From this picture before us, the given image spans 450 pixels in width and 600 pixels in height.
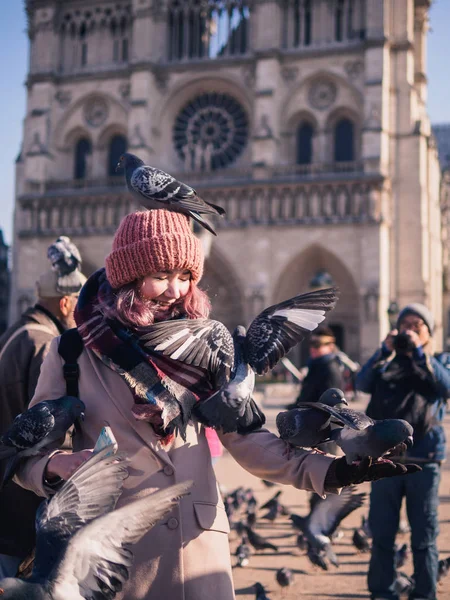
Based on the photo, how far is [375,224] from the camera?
1088 inches

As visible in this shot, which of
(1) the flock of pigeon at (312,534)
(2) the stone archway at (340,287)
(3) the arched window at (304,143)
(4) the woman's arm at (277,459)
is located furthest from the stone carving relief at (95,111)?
(4) the woman's arm at (277,459)

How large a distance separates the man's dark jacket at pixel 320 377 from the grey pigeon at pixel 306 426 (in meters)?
3.90

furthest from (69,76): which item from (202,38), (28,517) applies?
(28,517)

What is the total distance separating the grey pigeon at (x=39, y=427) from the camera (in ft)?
6.65

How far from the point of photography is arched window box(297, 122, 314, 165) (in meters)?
30.2

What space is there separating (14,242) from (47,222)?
2138 mm

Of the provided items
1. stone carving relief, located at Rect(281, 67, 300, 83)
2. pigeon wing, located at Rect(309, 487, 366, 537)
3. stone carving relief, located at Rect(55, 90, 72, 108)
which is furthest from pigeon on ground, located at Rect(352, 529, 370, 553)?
stone carving relief, located at Rect(55, 90, 72, 108)

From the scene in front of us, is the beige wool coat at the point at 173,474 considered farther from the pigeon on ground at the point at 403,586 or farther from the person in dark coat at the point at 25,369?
the pigeon on ground at the point at 403,586

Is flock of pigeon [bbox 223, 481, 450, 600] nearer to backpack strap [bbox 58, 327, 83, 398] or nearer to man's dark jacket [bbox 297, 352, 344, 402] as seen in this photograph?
man's dark jacket [bbox 297, 352, 344, 402]

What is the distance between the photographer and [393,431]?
1.91m

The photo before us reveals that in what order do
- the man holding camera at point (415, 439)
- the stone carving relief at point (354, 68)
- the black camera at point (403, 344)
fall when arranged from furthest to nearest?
Answer: the stone carving relief at point (354, 68) < the black camera at point (403, 344) < the man holding camera at point (415, 439)

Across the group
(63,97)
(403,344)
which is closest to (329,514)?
(403,344)

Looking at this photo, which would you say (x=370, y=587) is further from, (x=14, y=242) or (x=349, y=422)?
(x=14, y=242)

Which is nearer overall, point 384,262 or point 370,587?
point 370,587
